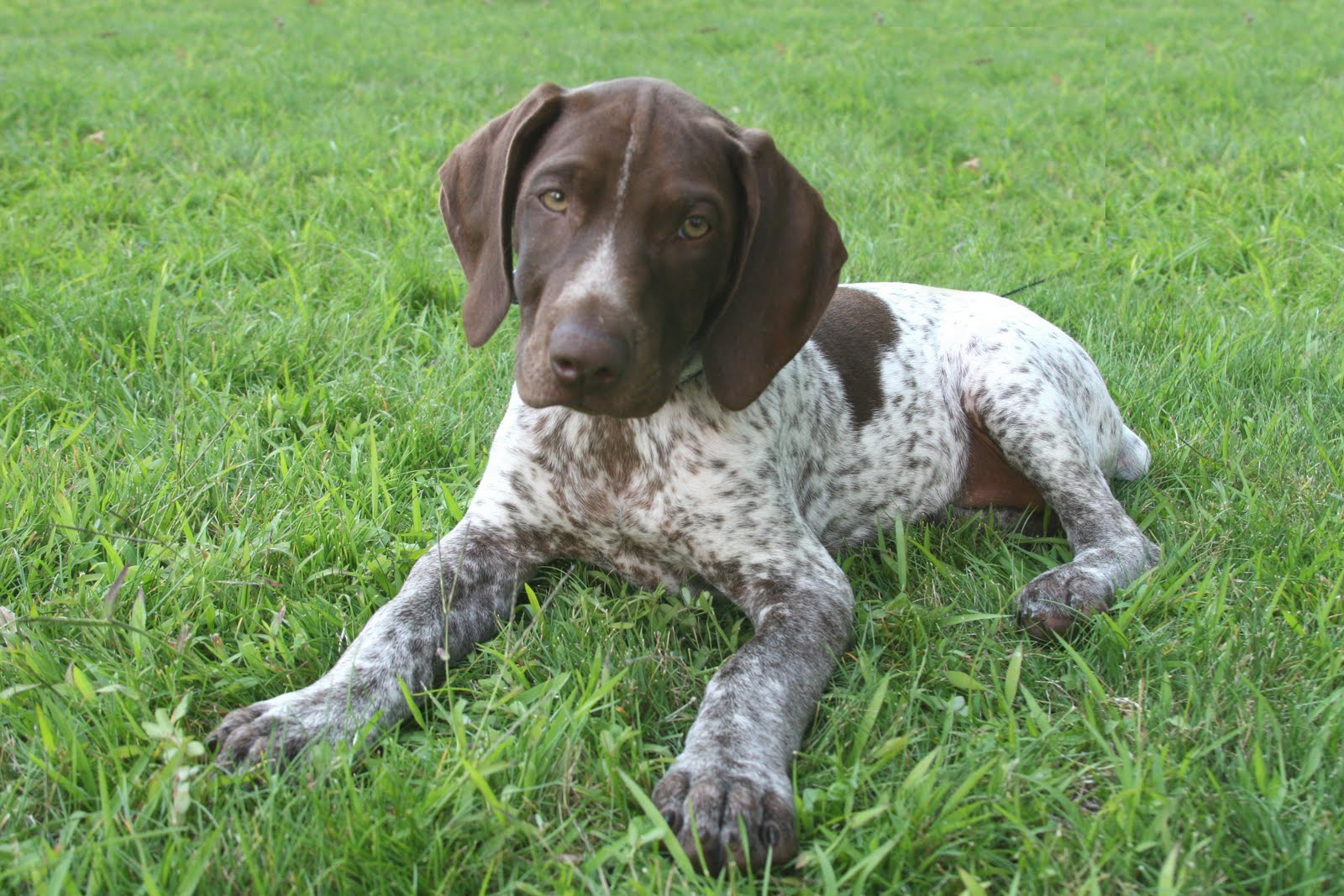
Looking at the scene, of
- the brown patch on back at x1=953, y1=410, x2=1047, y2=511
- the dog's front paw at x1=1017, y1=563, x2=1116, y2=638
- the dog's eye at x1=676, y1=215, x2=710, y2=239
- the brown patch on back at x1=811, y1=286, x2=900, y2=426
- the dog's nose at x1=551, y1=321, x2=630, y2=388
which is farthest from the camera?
the brown patch on back at x1=953, y1=410, x2=1047, y2=511

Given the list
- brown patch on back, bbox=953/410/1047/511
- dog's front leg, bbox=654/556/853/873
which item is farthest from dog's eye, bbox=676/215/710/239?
brown patch on back, bbox=953/410/1047/511

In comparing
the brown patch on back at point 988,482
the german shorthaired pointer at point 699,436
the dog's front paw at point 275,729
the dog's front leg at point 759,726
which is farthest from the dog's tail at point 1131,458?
the dog's front paw at point 275,729

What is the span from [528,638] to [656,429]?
59 cm

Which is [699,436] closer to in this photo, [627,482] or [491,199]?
[627,482]

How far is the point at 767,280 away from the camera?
2672 mm

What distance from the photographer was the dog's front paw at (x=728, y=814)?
6.80 feet

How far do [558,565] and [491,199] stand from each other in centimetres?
99

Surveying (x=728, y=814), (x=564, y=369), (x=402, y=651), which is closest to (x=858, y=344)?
(x=564, y=369)

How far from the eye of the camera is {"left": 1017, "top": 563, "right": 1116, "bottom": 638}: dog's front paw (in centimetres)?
281

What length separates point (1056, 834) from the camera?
2.05 m

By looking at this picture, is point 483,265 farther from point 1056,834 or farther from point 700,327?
point 1056,834

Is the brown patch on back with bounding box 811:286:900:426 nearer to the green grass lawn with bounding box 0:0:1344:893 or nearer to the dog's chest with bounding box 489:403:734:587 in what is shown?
the green grass lawn with bounding box 0:0:1344:893

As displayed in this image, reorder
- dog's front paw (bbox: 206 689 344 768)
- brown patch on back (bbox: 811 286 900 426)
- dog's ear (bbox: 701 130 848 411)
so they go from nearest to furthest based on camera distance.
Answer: dog's front paw (bbox: 206 689 344 768) < dog's ear (bbox: 701 130 848 411) < brown patch on back (bbox: 811 286 900 426)

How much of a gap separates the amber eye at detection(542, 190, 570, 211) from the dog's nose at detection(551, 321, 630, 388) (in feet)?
0.99
